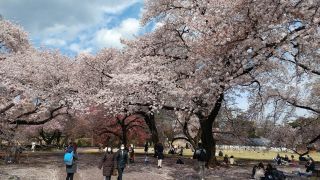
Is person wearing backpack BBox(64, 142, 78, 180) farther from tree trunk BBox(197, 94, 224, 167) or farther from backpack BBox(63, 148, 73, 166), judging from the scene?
tree trunk BBox(197, 94, 224, 167)

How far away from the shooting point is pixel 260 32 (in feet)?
62.4

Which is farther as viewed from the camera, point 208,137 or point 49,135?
point 49,135

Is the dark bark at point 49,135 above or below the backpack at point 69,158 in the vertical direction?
above

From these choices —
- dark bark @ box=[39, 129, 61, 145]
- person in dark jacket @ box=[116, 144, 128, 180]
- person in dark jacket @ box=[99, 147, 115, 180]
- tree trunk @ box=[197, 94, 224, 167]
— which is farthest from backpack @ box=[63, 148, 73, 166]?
dark bark @ box=[39, 129, 61, 145]

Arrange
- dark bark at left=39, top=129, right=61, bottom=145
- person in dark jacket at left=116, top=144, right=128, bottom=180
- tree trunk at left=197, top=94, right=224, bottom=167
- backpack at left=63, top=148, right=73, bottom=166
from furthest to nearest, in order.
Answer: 1. dark bark at left=39, top=129, right=61, bottom=145
2. tree trunk at left=197, top=94, right=224, bottom=167
3. person in dark jacket at left=116, top=144, right=128, bottom=180
4. backpack at left=63, top=148, right=73, bottom=166

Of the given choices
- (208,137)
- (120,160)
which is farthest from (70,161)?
(208,137)

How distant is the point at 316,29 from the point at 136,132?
46.9 m

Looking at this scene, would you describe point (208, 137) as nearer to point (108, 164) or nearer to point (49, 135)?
point (108, 164)

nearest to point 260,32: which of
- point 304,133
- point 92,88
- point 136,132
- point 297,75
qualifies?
point 297,75

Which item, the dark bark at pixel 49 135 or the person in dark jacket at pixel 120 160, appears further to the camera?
the dark bark at pixel 49 135

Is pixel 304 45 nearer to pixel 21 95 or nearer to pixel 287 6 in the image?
pixel 287 6

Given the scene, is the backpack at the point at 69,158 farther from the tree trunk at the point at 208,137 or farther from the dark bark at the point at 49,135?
the dark bark at the point at 49,135

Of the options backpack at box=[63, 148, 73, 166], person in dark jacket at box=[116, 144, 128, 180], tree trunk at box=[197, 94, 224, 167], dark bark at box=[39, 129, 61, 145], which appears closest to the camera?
backpack at box=[63, 148, 73, 166]

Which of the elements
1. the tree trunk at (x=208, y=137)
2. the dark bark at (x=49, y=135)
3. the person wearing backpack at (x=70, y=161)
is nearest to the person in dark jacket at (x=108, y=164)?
the person wearing backpack at (x=70, y=161)
